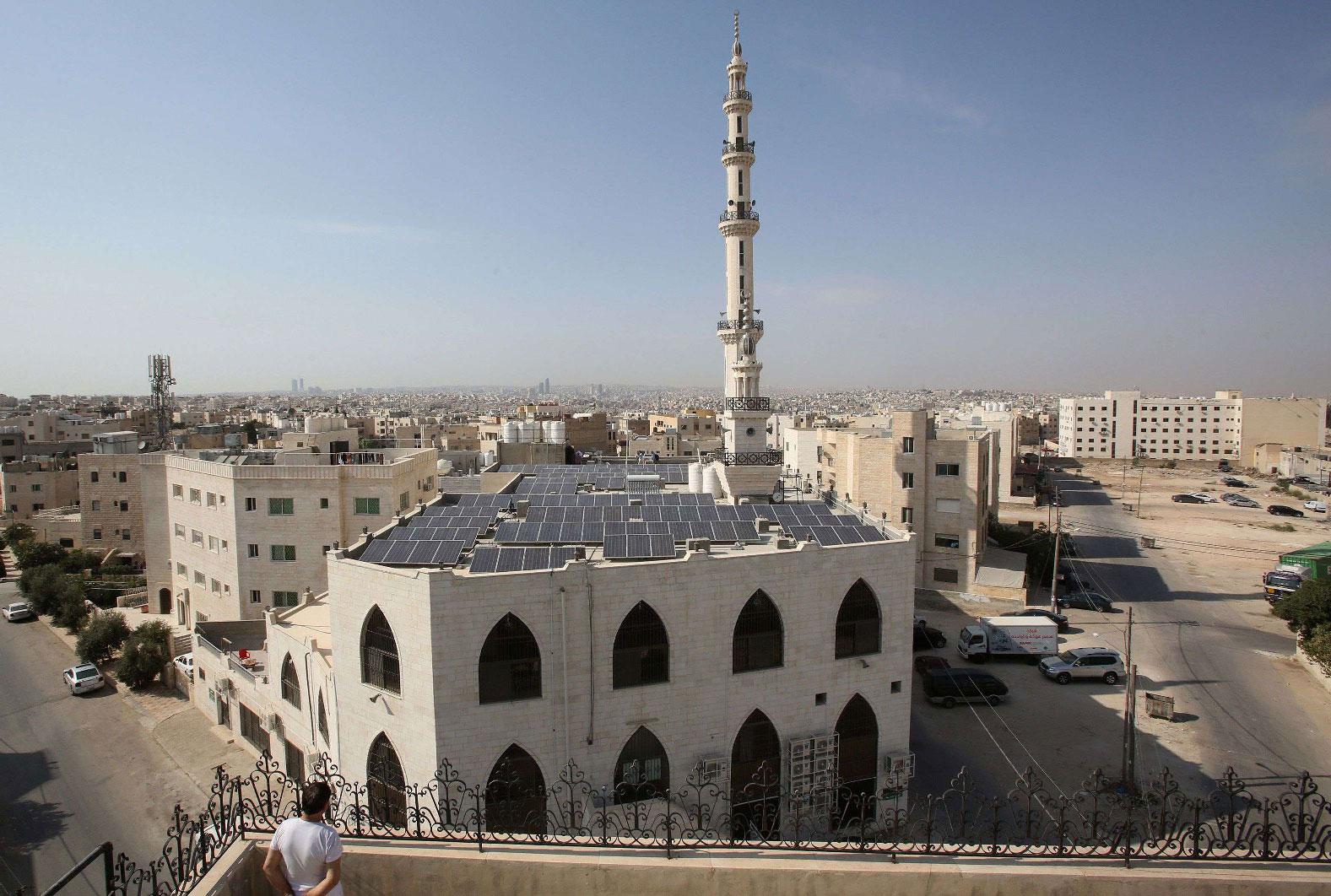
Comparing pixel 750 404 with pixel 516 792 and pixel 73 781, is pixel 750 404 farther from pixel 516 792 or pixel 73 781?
pixel 73 781

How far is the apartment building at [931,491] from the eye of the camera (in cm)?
2855

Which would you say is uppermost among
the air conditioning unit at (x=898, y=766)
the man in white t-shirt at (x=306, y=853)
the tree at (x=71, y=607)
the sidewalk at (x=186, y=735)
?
the man in white t-shirt at (x=306, y=853)

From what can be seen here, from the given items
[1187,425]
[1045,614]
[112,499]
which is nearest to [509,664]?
[1045,614]

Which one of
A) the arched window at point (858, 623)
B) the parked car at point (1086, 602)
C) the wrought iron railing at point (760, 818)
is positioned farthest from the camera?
the parked car at point (1086, 602)

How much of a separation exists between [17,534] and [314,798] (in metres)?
48.2

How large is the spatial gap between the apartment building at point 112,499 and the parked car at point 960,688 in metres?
37.1

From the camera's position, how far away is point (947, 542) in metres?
29.1

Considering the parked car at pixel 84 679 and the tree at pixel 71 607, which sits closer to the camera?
the parked car at pixel 84 679

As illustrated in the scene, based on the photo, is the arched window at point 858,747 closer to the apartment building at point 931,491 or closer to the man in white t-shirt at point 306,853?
the man in white t-shirt at point 306,853

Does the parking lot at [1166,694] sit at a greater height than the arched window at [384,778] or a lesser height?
lesser

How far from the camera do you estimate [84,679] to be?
2252cm

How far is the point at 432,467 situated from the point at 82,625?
1388cm

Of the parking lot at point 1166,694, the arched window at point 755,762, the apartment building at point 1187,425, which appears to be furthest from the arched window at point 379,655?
the apartment building at point 1187,425

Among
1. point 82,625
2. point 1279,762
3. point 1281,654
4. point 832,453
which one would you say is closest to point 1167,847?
point 1279,762
